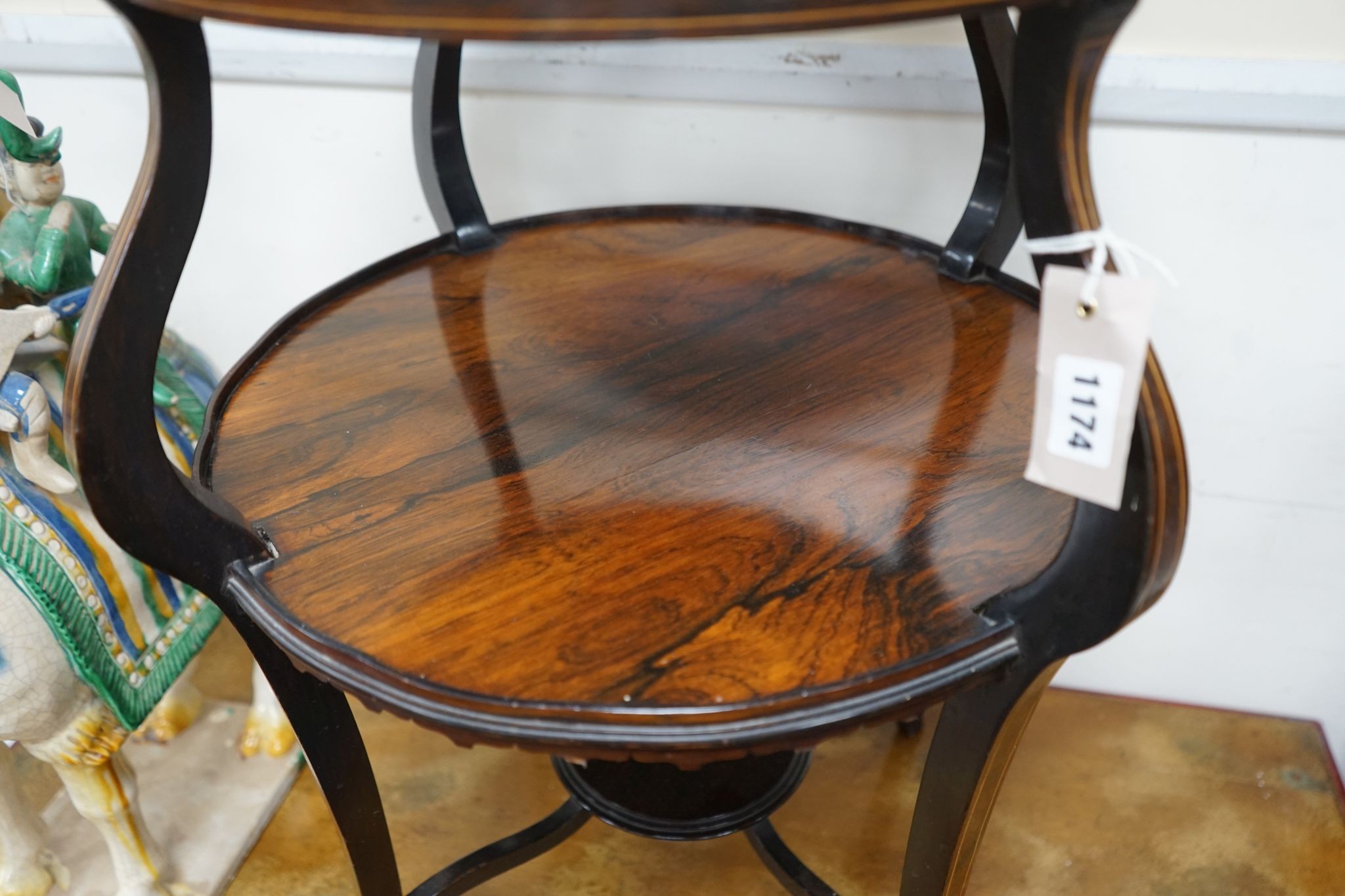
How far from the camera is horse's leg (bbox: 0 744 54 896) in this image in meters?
0.89

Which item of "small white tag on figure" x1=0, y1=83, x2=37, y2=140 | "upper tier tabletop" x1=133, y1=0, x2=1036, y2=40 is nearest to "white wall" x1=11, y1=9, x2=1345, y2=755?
"small white tag on figure" x1=0, y1=83, x2=37, y2=140

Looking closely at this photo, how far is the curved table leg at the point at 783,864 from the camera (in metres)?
0.85

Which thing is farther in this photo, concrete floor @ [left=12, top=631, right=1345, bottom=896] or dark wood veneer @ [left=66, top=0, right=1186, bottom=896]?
concrete floor @ [left=12, top=631, right=1345, bottom=896]

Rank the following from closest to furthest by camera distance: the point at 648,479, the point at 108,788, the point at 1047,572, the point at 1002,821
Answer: the point at 1047,572, the point at 648,479, the point at 108,788, the point at 1002,821

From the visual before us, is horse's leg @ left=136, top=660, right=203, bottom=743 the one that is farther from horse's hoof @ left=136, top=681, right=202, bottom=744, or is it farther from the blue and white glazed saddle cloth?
the blue and white glazed saddle cloth

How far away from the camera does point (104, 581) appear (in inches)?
33.4

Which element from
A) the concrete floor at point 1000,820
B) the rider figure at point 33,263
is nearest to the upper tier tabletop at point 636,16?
the rider figure at point 33,263

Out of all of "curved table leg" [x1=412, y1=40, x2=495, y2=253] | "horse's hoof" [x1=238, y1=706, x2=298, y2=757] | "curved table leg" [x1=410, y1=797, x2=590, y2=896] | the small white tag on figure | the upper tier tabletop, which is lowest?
"horse's hoof" [x1=238, y1=706, x2=298, y2=757]

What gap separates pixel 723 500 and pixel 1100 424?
0.24m

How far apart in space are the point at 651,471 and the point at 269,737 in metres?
0.67

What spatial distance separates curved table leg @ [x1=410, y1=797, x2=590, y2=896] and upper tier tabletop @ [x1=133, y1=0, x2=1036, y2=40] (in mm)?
655

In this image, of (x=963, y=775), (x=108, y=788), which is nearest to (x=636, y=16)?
(x=963, y=775)

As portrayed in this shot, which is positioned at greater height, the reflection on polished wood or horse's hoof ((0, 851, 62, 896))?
the reflection on polished wood

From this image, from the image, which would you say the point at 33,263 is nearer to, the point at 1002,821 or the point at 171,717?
the point at 171,717
